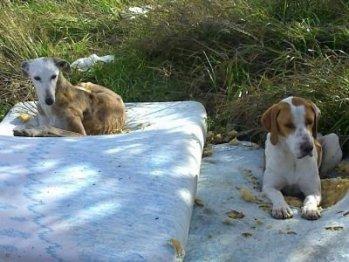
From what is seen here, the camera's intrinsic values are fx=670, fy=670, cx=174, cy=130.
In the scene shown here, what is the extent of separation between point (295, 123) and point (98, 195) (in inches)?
→ 54.6

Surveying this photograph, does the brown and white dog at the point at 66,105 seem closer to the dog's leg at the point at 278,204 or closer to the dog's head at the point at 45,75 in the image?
the dog's head at the point at 45,75

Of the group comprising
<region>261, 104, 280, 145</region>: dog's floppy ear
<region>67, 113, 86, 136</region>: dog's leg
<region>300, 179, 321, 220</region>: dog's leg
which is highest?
<region>261, 104, 280, 145</region>: dog's floppy ear

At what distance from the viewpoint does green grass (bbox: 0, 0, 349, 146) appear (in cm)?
561

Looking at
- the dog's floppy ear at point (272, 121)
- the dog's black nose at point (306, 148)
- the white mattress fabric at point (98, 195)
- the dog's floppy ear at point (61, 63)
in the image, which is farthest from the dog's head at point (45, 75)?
the dog's black nose at point (306, 148)

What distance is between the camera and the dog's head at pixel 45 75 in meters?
5.56

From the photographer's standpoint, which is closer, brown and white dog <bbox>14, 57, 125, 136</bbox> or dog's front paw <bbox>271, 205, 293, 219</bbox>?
dog's front paw <bbox>271, 205, 293, 219</bbox>

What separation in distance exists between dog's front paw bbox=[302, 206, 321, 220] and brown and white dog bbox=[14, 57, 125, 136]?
2.09 meters

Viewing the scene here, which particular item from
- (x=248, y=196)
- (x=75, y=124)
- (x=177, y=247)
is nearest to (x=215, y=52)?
(x=75, y=124)

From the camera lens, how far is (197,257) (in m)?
3.78

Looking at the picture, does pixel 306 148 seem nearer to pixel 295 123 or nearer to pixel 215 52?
pixel 295 123

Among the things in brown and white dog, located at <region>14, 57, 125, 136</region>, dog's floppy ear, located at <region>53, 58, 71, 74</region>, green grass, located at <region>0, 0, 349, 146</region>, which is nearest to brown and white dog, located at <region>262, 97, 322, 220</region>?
green grass, located at <region>0, 0, 349, 146</region>

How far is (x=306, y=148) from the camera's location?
432 centimetres

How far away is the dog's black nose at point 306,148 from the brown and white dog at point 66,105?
6.46ft

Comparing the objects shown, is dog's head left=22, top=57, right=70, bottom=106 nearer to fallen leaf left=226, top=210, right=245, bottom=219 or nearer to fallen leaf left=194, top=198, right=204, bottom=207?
fallen leaf left=194, top=198, right=204, bottom=207
